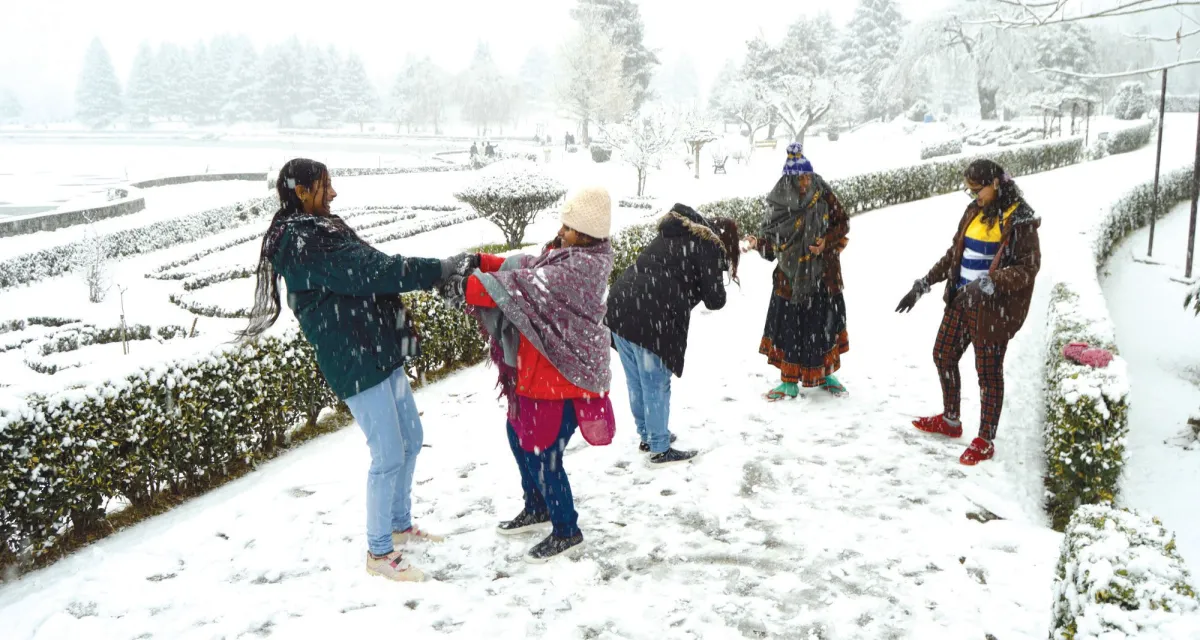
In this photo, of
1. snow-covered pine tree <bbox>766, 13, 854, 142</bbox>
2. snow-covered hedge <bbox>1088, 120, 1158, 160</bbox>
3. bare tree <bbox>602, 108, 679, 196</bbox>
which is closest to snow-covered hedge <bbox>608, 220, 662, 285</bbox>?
bare tree <bbox>602, 108, 679, 196</bbox>

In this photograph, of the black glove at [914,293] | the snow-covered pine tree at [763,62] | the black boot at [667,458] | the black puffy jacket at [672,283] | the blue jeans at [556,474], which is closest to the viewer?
the blue jeans at [556,474]

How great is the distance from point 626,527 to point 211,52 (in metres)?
104

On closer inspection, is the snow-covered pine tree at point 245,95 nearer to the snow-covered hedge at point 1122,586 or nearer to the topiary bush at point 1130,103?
the topiary bush at point 1130,103

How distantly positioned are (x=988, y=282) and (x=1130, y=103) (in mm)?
48995

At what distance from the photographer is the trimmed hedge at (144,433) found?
3.48 m

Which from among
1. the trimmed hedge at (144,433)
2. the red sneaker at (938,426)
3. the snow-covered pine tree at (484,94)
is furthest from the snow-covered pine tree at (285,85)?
the red sneaker at (938,426)

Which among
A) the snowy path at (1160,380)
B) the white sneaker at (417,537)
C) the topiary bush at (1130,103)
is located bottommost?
the snowy path at (1160,380)

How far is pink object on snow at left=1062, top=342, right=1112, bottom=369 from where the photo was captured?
13.4 ft

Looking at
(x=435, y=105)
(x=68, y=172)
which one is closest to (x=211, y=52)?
(x=435, y=105)

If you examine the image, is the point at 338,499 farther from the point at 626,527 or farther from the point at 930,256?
Result: the point at 930,256

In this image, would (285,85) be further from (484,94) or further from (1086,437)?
(1086,437)

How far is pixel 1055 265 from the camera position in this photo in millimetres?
7855

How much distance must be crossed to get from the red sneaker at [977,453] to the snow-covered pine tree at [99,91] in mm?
107817

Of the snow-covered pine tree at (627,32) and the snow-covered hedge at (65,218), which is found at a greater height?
the snow-covered pine tree at (627,32)
